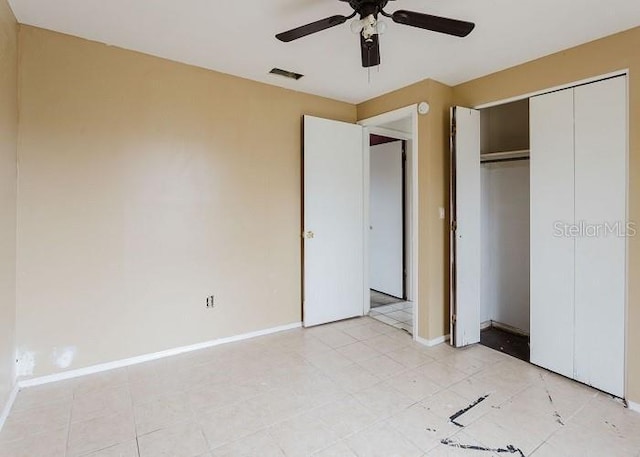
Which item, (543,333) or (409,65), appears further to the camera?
(409,65)

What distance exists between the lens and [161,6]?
206cm

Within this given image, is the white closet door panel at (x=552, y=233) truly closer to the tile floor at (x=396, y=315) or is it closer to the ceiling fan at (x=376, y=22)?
the tile floor at (x=396, y=315)

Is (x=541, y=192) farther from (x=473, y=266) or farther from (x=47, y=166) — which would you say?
(x=47, y=166)

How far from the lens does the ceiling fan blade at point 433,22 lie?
1630 mm

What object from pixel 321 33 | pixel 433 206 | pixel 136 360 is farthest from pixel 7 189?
pixel 433 206

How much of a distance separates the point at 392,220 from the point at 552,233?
2.37 meters

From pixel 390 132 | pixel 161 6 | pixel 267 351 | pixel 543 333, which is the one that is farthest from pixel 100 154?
pixel 543 333

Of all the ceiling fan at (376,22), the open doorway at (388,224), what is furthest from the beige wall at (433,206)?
the ceiling fan at (376,22)

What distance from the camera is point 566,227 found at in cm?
252

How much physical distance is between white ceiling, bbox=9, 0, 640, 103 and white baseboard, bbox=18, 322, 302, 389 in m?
2.43

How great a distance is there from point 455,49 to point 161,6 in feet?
6.72

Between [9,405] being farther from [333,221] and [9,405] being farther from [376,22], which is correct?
[376,22]

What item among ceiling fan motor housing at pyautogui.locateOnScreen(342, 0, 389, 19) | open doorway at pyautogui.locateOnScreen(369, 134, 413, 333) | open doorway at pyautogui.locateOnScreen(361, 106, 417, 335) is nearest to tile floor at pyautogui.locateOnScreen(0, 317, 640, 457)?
open doorway at pyautogui.locateOnScreen(361, 106, 417, 335)

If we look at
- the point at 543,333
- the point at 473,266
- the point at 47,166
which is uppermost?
the point at 47,166
